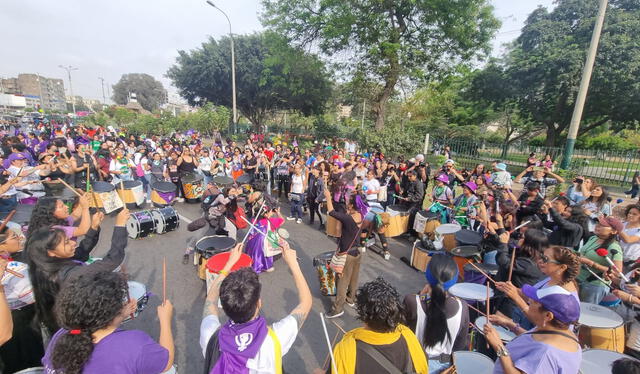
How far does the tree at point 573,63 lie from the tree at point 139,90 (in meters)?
83.2

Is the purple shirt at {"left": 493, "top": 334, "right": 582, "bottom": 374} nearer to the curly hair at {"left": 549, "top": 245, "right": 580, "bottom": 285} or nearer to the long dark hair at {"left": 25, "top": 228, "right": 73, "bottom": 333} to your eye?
the curly hair at {"left": 549, "top": 245, "right": 580, "bottom": 285}

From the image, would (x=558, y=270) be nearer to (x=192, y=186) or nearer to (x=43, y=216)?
(x=43, y=216)

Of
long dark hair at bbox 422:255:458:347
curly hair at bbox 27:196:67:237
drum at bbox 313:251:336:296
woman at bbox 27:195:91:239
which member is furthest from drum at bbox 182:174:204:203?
long dark hair at bbox 422:255:458:347

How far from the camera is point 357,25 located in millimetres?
17047

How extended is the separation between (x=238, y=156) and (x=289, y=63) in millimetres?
11489

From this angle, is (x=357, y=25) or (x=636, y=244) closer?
(x=636, y=244)

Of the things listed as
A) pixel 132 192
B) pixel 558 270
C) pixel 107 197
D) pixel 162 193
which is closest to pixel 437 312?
pixel 558 270

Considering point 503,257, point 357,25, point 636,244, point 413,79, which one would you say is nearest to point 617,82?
point 413,79

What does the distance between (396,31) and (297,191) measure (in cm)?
1248

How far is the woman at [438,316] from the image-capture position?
2586 mm

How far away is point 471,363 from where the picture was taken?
253cm

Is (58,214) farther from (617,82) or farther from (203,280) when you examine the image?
(617,82)

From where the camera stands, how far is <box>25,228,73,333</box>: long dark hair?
2.74 m

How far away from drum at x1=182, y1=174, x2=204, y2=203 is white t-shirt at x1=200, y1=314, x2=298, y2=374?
317 inches
